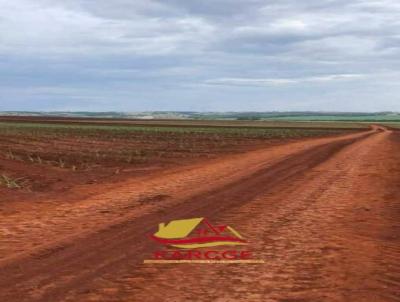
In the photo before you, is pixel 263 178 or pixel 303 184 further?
pixel 263 178

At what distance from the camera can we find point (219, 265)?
6.46 metres

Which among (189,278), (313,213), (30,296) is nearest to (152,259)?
(189,278)

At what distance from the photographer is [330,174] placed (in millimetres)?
16906

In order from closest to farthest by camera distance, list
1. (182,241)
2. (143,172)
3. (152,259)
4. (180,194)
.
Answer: (152,259) → (182,241) → (180,194) → (143,172)

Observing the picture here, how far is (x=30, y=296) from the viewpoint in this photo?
517cm

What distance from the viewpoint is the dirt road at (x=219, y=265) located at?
18.0 ft

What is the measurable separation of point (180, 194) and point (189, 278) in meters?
6.63

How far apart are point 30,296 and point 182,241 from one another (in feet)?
9.53

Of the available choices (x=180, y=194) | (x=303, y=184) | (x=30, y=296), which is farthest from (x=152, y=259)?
(x=303, y=184)

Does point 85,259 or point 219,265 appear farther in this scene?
point 85,259

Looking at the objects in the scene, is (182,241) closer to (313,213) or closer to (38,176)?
(313,213)

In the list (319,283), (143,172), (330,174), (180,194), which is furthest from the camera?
(143,172)

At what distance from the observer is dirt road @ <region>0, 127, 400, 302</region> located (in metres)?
5.49

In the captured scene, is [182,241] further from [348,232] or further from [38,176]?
[38,176]
